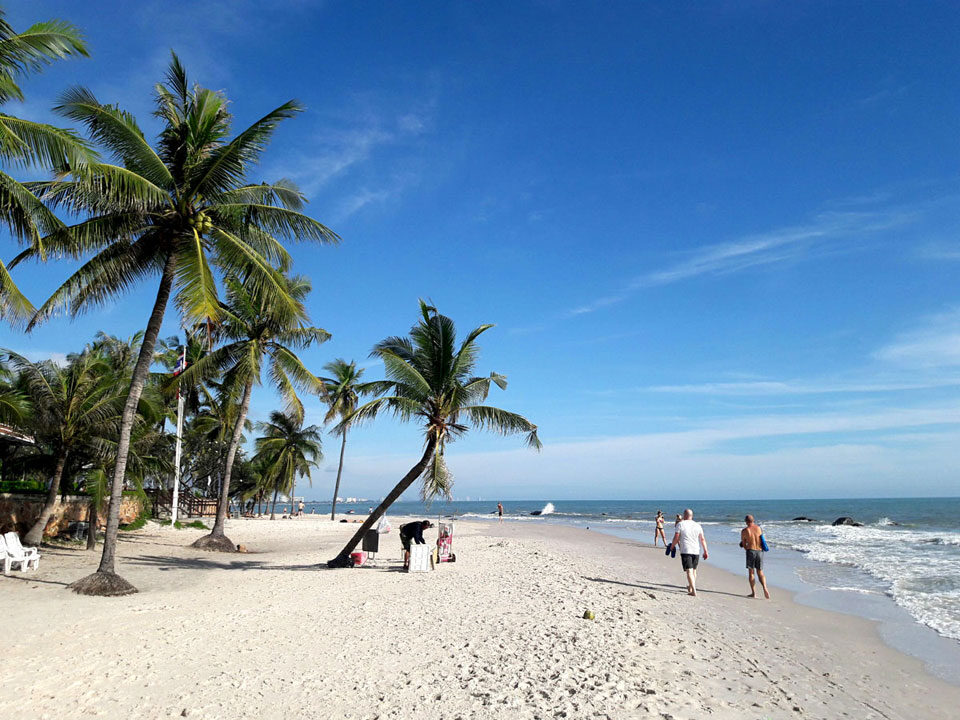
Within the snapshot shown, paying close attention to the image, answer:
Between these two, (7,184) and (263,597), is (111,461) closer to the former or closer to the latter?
(263,597)

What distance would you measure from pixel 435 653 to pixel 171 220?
358 inches

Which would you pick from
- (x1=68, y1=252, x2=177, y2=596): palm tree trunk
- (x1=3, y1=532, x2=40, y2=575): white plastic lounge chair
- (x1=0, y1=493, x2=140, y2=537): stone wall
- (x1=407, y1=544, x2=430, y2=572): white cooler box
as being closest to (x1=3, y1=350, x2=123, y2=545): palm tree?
(x1=0, y1=493, x2=140, y2=537): stone wall

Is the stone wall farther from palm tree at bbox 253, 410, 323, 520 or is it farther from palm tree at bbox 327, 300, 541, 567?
palm tree at bbox 253, 410, 323, 520

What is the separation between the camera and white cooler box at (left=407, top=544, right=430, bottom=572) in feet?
45.0

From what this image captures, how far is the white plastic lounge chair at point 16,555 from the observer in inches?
478

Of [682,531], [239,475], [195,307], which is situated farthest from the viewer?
[239,475]

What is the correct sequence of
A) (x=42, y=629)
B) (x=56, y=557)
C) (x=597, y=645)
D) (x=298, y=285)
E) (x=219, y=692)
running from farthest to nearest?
(x=298, y=285), (x=56, y=557), (x=42, y=629), (x=597, y=645), (x=219, y=692)

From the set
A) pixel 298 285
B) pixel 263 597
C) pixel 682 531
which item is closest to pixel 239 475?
pixel 298 285

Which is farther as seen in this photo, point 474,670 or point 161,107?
point 161,107

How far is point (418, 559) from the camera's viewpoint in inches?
541

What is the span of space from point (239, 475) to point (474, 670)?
141 feet

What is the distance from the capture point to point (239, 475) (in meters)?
45.0

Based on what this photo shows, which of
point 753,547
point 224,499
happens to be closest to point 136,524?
point 224,499

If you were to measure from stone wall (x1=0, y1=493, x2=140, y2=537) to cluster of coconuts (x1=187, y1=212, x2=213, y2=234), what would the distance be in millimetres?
10197
